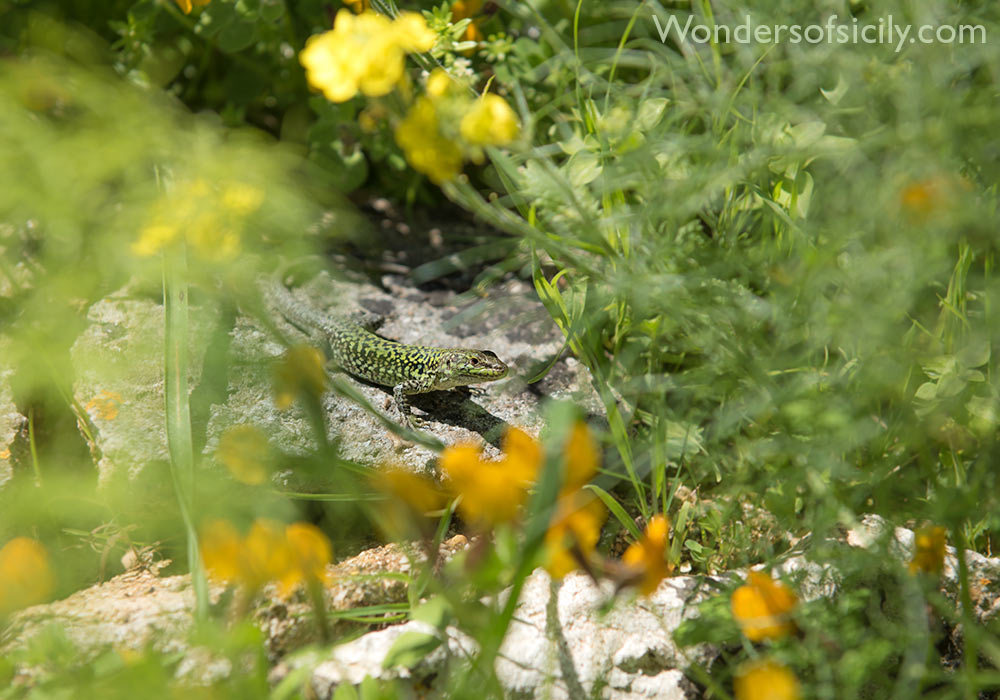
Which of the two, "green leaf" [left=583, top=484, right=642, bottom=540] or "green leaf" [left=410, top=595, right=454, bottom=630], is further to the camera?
"green leaf" [left=583, top=484, right=642, bottom=540]

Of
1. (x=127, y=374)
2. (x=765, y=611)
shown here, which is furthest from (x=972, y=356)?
(x=127, y=374)

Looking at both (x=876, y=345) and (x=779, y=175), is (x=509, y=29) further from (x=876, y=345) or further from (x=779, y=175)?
(x=876, y=345)

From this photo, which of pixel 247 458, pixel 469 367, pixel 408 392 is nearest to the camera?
pixel 247 458

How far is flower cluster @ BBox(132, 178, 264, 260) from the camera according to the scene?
7.61ft

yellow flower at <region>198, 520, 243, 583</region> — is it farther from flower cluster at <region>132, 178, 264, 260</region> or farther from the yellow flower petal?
flower cluster at <region>132, 178, 264, 260</region>

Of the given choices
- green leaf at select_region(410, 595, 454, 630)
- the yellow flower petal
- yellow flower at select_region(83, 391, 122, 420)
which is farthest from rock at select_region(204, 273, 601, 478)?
the yellow flower petal

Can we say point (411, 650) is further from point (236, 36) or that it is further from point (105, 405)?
point (236, 36)

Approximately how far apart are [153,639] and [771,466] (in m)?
2.15

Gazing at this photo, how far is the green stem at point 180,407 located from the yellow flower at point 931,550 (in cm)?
207

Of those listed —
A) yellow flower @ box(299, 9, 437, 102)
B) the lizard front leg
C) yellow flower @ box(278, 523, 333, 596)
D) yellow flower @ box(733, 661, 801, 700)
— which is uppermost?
yellow flower @ box(299, 9, 437, 102)

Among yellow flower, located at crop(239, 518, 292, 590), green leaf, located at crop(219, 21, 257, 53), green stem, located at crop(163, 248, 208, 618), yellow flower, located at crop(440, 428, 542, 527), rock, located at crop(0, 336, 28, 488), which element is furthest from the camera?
green leaf, located at crop(219, 21, 257, 53)

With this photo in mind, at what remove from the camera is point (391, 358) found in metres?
3.36

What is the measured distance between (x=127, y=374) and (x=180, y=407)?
2.73 feet

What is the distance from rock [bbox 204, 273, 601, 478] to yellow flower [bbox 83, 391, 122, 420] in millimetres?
415
